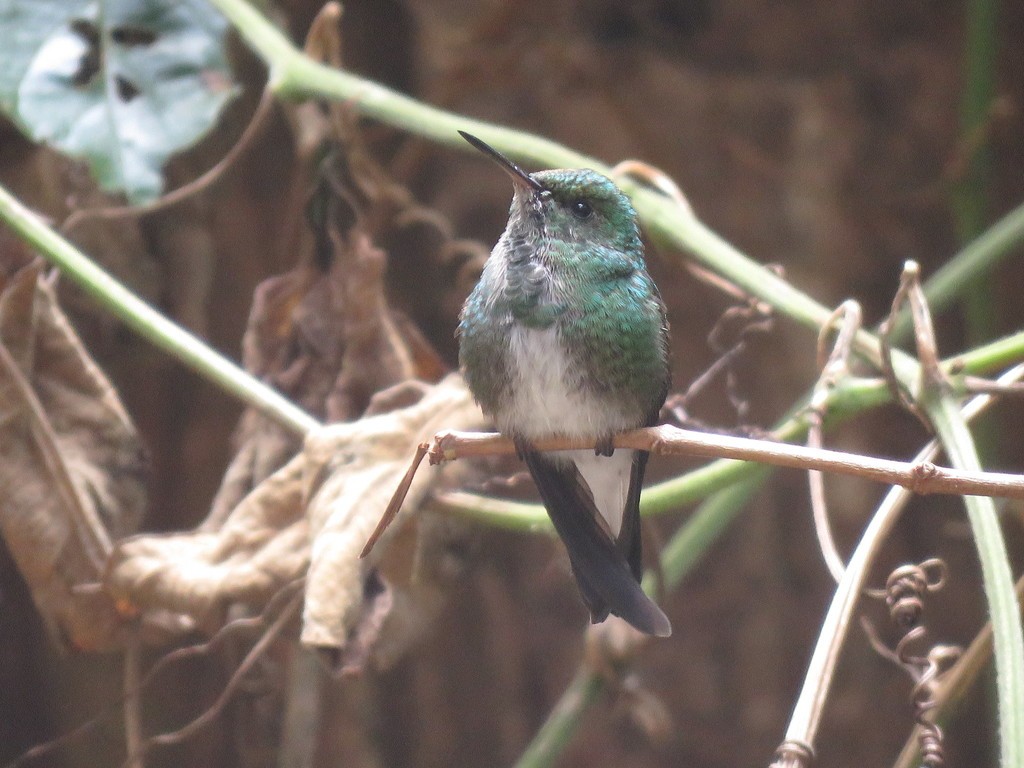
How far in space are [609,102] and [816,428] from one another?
1.46m

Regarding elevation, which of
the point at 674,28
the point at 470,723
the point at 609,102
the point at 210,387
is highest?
the point at 674,28

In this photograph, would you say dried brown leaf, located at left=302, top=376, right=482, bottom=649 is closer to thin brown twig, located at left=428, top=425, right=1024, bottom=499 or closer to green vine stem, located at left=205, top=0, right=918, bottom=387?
thin brown twig, located at left=428, top=425, right=1024, bottom=499

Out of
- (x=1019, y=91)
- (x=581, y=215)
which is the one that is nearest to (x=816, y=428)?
(x=581, y=215)

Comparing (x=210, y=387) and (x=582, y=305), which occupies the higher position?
(x=582, y=305)

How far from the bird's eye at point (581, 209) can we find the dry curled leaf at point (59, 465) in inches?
29.2

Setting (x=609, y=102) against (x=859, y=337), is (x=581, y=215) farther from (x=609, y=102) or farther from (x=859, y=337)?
(x=609, y=102)

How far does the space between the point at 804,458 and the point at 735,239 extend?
1.75m

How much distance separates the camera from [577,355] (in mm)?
1545

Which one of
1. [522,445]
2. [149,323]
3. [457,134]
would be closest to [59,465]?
[149,323]

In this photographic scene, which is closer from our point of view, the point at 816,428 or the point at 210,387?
the point at 816,428

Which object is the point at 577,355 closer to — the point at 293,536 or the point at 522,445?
the point at 522,445

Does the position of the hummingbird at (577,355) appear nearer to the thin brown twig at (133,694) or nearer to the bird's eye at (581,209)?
the bird's eye at (581,209)

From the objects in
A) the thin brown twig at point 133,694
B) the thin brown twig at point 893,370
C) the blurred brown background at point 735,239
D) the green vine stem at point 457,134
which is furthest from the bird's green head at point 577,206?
the blurred brown background at point 735,239

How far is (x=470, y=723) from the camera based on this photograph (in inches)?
108
